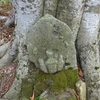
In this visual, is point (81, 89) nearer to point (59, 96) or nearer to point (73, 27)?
point (59, 96)

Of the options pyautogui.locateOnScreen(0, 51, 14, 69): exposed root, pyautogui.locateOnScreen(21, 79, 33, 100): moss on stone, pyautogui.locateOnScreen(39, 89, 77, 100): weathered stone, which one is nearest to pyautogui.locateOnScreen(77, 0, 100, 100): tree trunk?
pyautogui.locateOnScreen(39, 89, 77, 100): weathered stone

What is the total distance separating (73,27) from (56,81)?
63 cm

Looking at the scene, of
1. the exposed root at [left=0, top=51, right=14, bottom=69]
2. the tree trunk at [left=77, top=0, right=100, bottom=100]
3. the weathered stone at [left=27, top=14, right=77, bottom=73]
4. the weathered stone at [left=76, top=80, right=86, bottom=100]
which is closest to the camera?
the weathered stone at [left=27, top=14, right=77, bottom=73]

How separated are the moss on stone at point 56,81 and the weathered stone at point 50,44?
0.12 metres

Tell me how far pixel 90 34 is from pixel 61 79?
667 mm

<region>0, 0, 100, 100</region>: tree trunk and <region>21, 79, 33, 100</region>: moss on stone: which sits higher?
<region>0, 0, 100, 100</region>: tree trunk

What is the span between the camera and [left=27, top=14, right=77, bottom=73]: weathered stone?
7.25 feet

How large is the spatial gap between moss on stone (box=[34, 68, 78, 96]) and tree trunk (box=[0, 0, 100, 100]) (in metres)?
0.24

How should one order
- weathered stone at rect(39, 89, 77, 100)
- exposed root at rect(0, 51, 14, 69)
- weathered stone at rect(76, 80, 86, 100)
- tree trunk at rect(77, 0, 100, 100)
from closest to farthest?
weathered stone at rect(39, 89, 77, 100)
weathered stone at rect(76, 80, 86, 100)
tree trunk at rect(77, 0, 100, 100)
exposed root at rect(0, 51, 14, 69)

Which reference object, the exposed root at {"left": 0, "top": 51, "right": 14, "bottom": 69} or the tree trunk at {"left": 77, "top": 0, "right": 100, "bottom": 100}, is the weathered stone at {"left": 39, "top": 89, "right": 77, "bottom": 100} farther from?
the exposed root at {"left": 0, "top": 51, "right": 14, "bottom": 69}

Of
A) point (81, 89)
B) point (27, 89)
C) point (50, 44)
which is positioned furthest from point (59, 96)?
point (50, 44)

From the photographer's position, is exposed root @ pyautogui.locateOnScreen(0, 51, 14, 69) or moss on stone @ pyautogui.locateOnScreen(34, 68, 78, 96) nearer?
moss on stone @ pyautogui.locateOnScreen(34, 68, 78, 96)

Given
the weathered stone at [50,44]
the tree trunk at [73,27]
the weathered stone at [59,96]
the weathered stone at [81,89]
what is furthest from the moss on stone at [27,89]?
the weathered stone at [81,89]

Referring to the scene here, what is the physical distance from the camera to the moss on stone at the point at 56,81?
246cm
